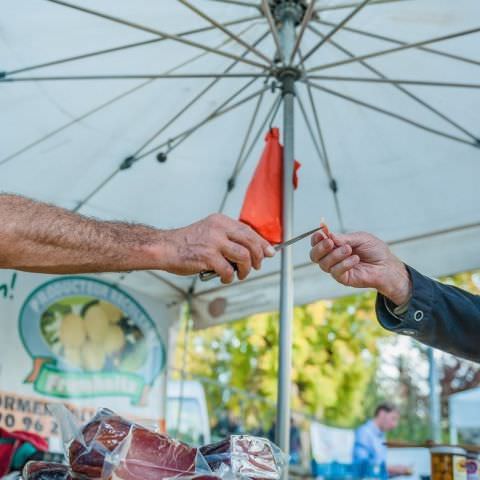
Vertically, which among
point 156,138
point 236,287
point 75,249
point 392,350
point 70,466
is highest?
point 392,350

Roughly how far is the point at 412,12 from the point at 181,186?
153 centimetres

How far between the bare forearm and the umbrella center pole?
4.35ft

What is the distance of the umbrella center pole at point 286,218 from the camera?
104 inches

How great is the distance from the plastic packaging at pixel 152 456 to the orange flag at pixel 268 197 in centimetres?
144

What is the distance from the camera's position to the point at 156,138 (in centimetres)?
342

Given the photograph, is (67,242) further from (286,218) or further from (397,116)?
(397,116)

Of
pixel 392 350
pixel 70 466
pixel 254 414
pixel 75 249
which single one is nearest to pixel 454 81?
pixel 75 249

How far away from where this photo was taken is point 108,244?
1.39 metres

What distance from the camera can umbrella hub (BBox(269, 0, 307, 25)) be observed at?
300 centimetres

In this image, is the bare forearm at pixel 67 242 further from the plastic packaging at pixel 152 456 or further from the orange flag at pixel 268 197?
the orange flag at pixel 268 197

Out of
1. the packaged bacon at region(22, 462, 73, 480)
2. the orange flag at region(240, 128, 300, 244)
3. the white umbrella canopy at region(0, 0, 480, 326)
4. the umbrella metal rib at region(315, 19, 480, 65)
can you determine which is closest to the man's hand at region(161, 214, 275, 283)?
the packaged bacon at region(22, 462, 73, 480)

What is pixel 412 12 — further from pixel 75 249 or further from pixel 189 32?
pixel 75 249

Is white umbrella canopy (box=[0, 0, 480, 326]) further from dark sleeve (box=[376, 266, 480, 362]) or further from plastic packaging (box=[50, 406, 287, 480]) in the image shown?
plastic packaging (box=[50, 406, 287, 480])

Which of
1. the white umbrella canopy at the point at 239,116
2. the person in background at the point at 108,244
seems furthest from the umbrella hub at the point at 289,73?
the person in background at the point at 108,244
